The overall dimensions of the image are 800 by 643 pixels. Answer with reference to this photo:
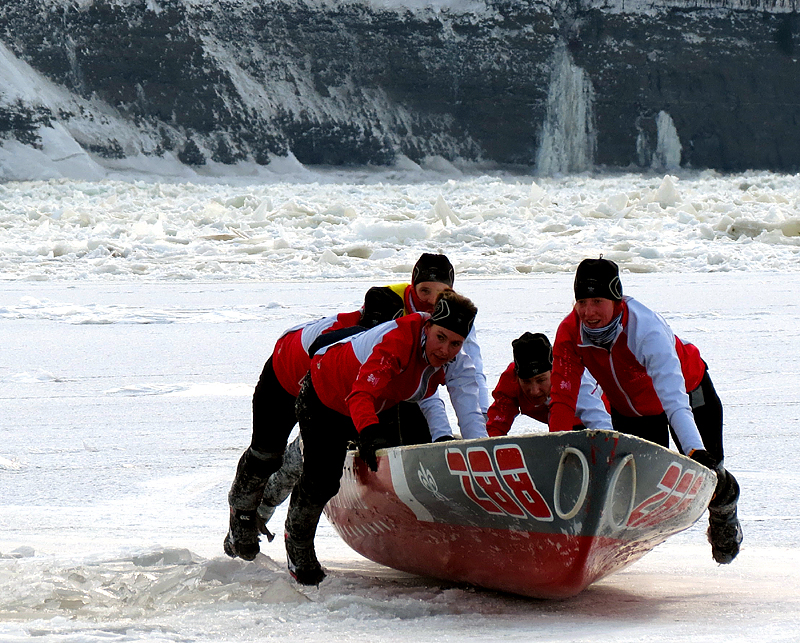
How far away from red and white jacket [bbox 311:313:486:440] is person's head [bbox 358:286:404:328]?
16.7 inches

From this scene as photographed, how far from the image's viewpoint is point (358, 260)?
14203 millimetres

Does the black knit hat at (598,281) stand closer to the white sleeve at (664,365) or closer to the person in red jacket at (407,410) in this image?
the white sleeve at (664,365)

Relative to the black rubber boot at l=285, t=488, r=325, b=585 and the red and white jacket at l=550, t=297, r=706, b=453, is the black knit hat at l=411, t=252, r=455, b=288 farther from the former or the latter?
the black rubber boot at l=285, t=488, r=325, b=585

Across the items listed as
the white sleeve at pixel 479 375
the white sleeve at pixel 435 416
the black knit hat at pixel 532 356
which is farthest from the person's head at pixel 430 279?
the white sleeve at pixel 435 416

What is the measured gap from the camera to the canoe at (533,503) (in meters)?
2.74

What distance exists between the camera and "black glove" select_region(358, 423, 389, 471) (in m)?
3.01

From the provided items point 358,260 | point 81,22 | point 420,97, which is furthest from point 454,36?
point 358,260

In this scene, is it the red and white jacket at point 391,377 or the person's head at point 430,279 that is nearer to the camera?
the red and white jacket at point 391,377

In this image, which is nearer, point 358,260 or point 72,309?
point 72,309

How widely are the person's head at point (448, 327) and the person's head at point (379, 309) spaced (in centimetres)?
74

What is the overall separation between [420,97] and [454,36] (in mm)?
2647

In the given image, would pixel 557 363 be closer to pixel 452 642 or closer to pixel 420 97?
pixel 452 642

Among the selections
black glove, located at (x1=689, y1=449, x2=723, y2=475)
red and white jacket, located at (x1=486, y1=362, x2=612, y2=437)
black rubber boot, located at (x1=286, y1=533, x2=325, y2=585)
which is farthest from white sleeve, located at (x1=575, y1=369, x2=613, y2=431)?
black rubber boot, located at (x1=286, y1=533, x2=325, y2=585)

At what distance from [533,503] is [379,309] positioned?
1.18 m
